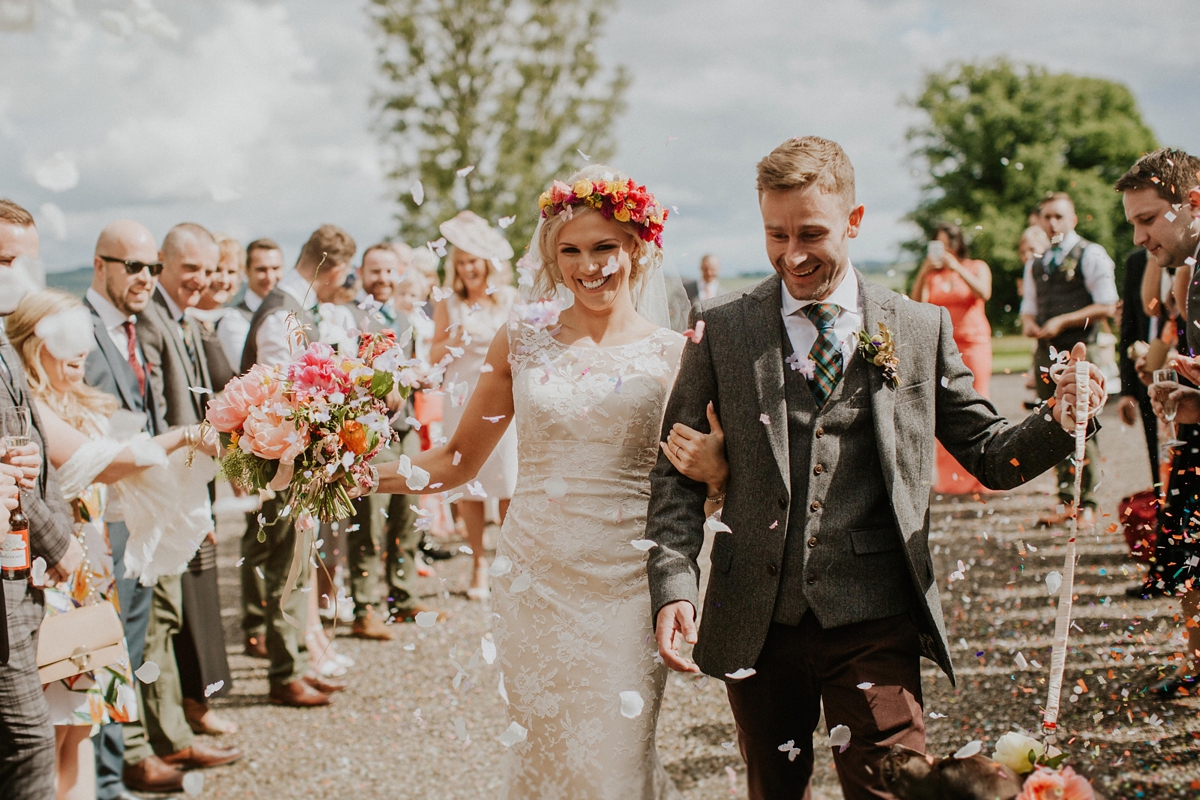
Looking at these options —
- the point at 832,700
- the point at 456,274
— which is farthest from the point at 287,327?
the point at 832,700

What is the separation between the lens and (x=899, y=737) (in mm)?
2396

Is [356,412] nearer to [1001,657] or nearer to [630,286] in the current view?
[630,286]

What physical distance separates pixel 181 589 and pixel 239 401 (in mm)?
2300

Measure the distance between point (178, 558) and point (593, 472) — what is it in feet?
7.28

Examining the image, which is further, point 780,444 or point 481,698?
point 481,698

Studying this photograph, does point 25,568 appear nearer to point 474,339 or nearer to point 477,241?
point 474,339

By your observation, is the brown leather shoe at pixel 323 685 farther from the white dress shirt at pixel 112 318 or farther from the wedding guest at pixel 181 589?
the white dress shirt at pixel 112 318

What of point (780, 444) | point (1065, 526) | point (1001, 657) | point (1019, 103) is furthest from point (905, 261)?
point (780, 444)

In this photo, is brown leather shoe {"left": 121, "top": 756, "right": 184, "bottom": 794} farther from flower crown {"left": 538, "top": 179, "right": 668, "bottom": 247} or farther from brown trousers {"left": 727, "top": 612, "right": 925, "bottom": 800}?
flower crown {"left": 538, "top": 179, "right": 668, "bottom": 247}

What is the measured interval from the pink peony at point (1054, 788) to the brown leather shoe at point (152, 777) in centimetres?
379

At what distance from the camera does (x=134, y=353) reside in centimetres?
442

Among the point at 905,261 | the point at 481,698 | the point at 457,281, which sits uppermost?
the point at 905,261

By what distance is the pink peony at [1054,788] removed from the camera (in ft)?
5.24

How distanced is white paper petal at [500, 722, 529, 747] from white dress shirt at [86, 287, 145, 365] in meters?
2.67
